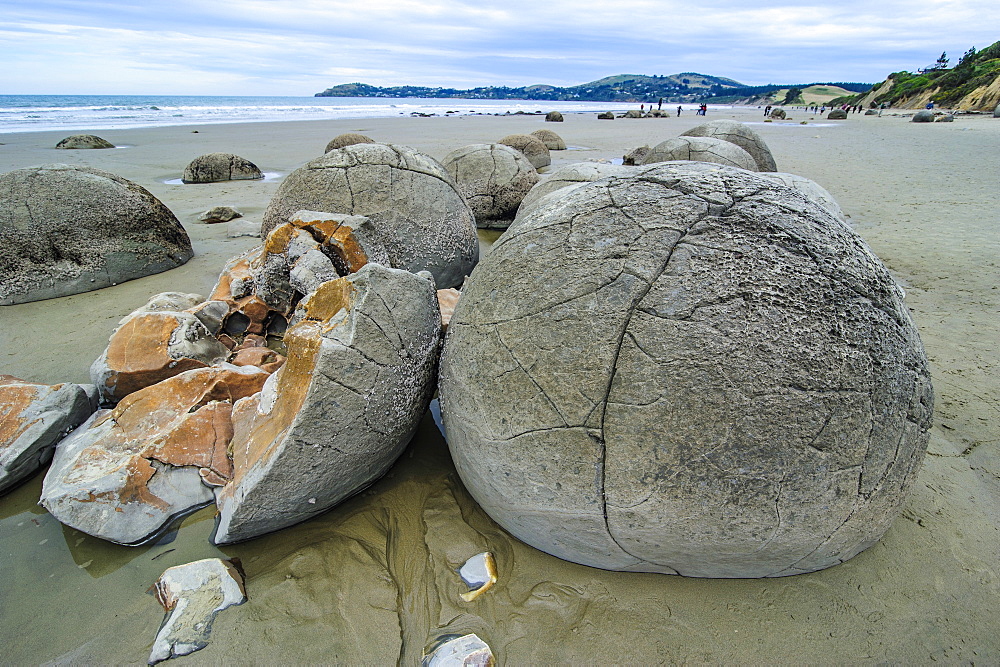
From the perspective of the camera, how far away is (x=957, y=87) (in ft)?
119

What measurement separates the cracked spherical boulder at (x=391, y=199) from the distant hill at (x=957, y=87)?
41321 millimetres

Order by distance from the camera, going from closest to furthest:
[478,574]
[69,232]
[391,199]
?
[478,574]
[391,199]
[69,232]

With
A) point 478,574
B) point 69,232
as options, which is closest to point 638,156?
point 69,232

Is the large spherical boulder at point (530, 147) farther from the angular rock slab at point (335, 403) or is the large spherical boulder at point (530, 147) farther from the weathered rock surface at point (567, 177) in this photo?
the angular rock slab at point (335, 403)

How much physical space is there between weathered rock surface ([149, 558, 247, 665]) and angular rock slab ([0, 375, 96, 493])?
122 cm

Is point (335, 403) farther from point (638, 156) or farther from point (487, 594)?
point (638, 156)

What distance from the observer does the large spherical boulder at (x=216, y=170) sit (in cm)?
1120

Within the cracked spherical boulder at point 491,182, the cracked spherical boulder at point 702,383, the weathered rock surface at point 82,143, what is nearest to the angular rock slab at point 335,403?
the cracked spherical boulder at point 702,383

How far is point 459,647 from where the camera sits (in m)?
1.88

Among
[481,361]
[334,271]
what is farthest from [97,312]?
[481,361]

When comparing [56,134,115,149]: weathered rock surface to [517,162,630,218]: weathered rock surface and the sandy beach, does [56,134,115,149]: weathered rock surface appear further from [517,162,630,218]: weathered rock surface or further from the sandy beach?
the sandy beach

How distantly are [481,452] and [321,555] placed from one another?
846mm

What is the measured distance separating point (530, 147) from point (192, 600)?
1160 cm

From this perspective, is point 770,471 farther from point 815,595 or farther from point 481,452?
point 481,452
